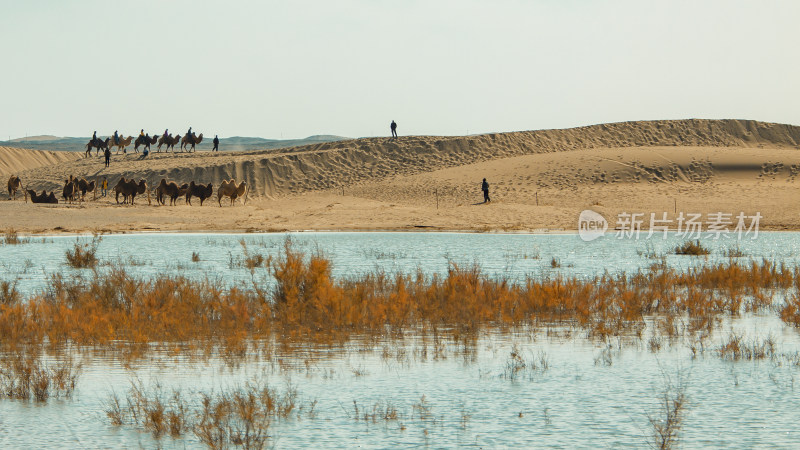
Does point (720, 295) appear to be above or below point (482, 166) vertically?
below

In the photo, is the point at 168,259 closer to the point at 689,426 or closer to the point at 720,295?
the point at 720,295

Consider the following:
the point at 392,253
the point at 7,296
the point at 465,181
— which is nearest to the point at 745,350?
the point at 7,296

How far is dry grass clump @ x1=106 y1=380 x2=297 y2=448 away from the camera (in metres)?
6.40

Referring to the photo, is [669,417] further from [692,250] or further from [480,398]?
[692,250]

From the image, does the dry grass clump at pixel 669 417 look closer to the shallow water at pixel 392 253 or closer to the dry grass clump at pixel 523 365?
the dry grass clump at pixel 523 365

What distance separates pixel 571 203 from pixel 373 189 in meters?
15.2

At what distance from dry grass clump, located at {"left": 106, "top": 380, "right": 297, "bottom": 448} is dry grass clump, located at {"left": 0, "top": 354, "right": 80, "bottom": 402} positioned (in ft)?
1.72

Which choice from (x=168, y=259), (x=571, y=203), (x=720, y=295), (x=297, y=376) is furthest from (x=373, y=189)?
(x=297, y=376)

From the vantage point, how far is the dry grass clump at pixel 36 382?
25.2ft

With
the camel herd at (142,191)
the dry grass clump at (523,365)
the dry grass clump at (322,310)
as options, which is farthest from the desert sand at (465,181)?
the dry grass clump at (523,365)

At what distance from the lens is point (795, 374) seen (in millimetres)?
8555

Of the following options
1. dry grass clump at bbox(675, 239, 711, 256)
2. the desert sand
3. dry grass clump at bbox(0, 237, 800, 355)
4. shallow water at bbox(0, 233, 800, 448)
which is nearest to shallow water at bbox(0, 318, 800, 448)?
shallow water at bbox(0, 233, 800, 448)

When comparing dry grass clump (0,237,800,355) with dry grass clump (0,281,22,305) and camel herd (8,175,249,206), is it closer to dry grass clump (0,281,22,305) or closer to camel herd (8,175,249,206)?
dry grass clump (0,281,22,305)

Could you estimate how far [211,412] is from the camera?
7.04 meters
